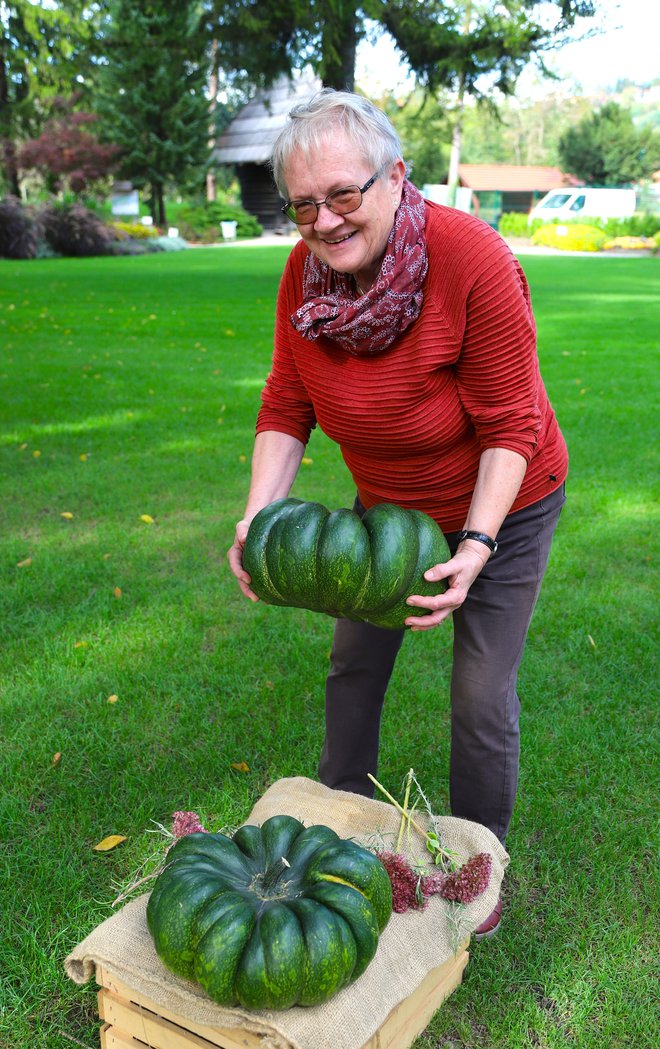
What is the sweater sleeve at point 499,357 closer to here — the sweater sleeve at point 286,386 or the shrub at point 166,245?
the sweater sleeve at point 286,386

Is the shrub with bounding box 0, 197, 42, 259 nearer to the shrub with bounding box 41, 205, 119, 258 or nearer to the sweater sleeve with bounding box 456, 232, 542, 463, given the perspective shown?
the shrub with bounding box 41, 205, 119, 258

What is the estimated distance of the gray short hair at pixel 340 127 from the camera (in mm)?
2232

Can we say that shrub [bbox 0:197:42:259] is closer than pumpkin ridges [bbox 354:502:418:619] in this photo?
No

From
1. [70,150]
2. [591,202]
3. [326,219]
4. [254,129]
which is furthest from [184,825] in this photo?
[591,202]

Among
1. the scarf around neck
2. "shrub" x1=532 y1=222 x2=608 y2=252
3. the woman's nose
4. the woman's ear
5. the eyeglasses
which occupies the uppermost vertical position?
the woman's ear

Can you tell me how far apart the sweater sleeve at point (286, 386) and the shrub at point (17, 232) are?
99.2ft

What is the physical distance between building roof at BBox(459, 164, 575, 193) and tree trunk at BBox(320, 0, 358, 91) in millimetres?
52125

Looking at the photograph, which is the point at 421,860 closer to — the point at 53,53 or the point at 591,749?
the point at 591,749

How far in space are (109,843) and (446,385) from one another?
79.8 inches

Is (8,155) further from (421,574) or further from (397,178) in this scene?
(421,574)

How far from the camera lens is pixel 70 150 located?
4225cm

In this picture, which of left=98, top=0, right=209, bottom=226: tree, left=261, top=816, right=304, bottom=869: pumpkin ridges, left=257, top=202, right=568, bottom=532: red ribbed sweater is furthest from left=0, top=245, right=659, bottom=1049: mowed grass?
left=98, top=0, right=209, bottom=226: tree

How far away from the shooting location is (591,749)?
386cm

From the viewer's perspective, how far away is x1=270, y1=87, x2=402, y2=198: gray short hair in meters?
2.23
